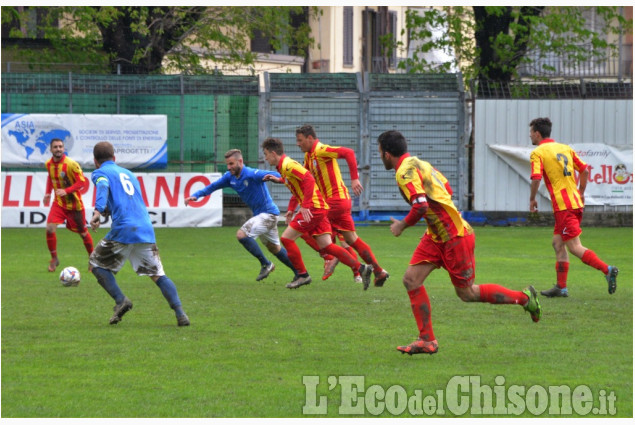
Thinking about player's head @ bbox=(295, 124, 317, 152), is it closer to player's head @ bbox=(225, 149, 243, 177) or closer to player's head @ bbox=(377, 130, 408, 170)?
player's head @ bbox=(225, 149, 243, 177)

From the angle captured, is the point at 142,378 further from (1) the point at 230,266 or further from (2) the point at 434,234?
(1) the point at 230,266

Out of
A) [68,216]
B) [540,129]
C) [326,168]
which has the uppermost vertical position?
[540,129]

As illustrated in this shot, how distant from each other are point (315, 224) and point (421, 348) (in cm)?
482

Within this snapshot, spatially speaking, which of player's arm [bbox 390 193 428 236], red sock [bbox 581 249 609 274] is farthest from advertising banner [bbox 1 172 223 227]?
player's arm [bbox 390 193 428 236]

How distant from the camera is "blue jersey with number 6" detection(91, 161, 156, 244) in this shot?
10.4 meters

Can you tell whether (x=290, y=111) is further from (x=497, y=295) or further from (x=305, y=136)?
(x=497, y=295)

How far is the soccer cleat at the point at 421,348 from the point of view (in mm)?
8656

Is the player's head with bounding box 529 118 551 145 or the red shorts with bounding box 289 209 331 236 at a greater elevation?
the player's head with bounding box 529 118 551 145

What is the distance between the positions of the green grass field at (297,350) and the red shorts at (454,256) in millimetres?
600

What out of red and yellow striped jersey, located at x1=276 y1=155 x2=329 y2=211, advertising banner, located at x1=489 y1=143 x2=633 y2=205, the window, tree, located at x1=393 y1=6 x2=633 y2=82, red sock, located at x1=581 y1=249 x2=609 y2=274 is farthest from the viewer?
the window

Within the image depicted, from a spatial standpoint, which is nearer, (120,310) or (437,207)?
(437,207)

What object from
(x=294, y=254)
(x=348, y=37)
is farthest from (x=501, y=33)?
(x=294, y=254)

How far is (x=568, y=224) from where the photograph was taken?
12.3m

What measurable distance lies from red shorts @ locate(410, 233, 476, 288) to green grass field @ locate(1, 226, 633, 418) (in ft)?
1.97
